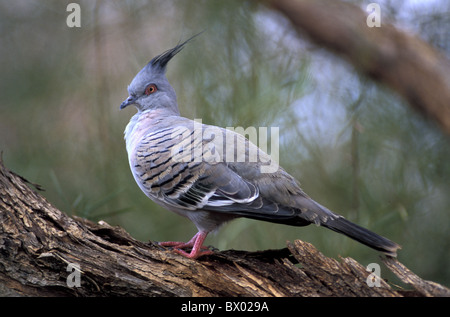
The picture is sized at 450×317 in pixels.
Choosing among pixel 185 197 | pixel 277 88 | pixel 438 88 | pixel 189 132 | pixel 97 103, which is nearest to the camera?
pixel 185 197

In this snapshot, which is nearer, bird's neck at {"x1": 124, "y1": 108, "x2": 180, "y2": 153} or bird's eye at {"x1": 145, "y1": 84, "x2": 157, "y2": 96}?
bird's neck at {"x1": 124, "y1": 108, "x2": 180, "y2": 153}

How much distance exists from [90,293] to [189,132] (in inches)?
40.2

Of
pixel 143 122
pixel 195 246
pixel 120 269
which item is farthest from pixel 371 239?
pixel 143 122

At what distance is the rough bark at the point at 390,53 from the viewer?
430 centimetres

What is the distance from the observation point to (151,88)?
3254 millimetres

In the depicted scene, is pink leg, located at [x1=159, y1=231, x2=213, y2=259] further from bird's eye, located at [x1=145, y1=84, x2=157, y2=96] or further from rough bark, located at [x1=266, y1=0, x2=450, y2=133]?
→ rough bark, located at [x1=266, y1=0, x2=450, y2=133]

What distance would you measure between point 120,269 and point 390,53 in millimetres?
3212

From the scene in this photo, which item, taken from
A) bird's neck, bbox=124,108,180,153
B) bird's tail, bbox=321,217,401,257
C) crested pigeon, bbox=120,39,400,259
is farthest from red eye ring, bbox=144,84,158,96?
bird's tail, bbox=321,217,401,257

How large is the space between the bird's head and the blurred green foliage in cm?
56

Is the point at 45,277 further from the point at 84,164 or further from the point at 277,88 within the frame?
the point at 277,88

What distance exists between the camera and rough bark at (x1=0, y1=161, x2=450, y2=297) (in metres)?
2.22

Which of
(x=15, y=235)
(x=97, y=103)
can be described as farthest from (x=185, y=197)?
(x=97, y=103)

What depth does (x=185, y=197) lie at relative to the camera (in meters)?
2.54

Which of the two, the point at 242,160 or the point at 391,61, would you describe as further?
the point at 391,61
